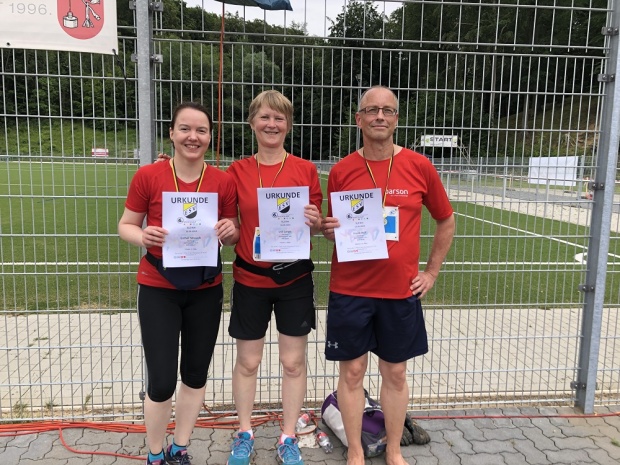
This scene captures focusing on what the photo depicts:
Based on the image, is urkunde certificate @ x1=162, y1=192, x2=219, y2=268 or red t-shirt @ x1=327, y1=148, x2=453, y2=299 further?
red t-shirt @ x1=327, y1=148, x2=453, y2=299

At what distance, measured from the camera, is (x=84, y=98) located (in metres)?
3.11

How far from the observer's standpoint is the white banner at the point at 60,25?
2.81 m

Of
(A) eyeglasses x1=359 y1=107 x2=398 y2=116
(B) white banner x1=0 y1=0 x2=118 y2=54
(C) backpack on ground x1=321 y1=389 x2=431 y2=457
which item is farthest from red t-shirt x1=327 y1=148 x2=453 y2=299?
(B) white banner x1=0 y1=0 x2=118 y2=54

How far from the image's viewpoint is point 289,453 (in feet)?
9.21

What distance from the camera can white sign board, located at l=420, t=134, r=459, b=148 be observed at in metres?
3.37

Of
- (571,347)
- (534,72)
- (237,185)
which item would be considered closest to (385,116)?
(237,185)

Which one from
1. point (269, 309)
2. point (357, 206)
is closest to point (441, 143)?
point (357, 206)

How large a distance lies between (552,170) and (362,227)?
5.80 feet

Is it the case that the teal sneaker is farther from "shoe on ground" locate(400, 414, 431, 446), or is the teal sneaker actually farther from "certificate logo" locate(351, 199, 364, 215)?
"certificate logo" locate(351, 199, 364, 215)

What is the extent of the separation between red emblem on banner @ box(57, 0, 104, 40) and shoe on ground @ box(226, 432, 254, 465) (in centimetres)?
259

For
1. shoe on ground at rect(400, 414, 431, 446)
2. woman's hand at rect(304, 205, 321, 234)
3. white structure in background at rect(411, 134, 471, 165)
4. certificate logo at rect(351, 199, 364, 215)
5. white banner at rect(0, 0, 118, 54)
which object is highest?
white banner at rect(0, 0, 118, 54)

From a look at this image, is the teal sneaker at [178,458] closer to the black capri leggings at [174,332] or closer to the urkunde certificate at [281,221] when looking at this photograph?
the black capri leggings at [174,332]

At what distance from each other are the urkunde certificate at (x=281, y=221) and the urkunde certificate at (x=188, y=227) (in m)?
0.26

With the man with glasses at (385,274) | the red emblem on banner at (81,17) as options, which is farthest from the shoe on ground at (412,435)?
the red emblem on banner at (81,17)
